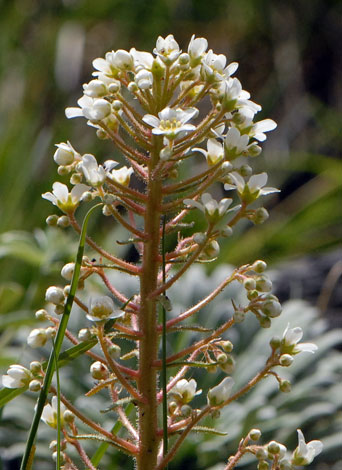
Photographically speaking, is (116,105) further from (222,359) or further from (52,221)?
(222,359)

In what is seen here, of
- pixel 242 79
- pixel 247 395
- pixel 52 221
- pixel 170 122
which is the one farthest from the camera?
pixel 242 79

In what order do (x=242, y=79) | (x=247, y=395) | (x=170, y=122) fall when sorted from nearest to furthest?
(x=170, y=122) < (x=247, y=395) < (x=242, y=79)

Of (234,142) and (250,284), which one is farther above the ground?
(234,142)

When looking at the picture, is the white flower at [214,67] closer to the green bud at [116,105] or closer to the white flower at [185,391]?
the green bud at [116,105]

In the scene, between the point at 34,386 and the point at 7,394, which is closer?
the point at 34,386

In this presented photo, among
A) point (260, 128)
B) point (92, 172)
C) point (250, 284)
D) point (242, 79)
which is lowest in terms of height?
point (250, 284)

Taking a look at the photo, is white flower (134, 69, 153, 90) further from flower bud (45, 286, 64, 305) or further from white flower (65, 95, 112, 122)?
flower bud (45, 286, 64, 305)

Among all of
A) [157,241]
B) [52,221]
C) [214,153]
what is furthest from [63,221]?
[214,153]
